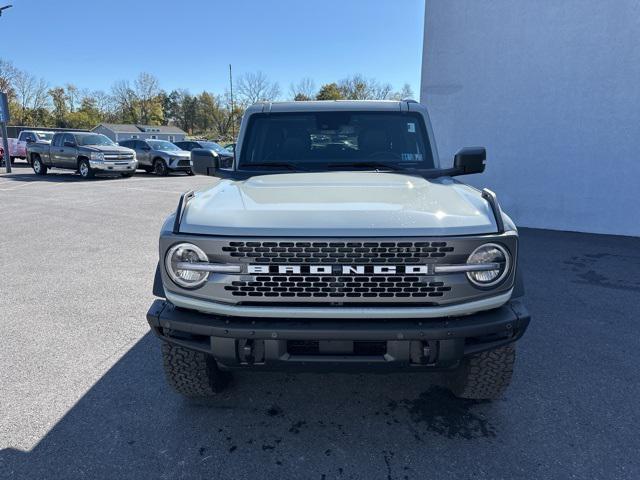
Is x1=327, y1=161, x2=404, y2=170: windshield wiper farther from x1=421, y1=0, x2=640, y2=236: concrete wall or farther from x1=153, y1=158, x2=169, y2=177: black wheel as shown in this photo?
x1=153, y1=158, x2=169, y2=177: black wheel

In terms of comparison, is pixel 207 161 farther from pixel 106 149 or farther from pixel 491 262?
pixel 106 149

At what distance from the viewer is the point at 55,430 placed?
8.17 feet

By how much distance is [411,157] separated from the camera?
3520 mm

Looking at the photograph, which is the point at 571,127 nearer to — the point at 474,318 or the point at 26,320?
the point at 474,318

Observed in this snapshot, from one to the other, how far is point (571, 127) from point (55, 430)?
9509 mm

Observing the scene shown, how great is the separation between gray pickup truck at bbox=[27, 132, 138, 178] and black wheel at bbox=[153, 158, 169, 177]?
64.7 inches

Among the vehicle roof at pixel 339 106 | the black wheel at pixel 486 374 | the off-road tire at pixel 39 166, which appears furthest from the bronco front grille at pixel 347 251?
the off-road tire at pixel 39 166

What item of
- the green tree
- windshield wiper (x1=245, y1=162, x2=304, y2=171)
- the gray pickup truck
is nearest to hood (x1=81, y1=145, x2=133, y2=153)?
the gray pickup truck

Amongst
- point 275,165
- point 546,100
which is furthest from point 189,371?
point 546,100

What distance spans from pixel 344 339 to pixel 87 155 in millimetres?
18038

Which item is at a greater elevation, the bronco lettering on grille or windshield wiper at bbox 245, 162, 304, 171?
windshield wiper at bbox 245, 162, 304, 171

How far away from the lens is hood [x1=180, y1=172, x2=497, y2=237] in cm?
208

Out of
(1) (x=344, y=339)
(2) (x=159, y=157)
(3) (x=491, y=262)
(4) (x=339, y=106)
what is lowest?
(1) (x=344, y=339)

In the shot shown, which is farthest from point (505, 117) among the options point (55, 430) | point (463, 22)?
point (55, 430)
